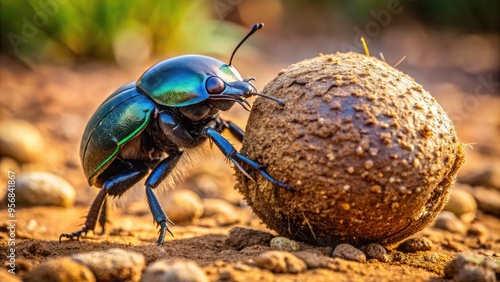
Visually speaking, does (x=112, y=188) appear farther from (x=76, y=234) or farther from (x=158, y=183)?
(x=76, y=234)

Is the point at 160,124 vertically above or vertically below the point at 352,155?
above

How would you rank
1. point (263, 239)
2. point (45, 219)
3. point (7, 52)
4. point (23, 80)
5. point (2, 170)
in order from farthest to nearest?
point (7, 52), point (23, 80), point (2, 170), point (45, 219), point (263, 239)

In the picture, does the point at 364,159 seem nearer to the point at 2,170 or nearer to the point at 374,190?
the point at 374,190

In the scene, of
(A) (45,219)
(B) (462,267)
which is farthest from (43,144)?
(B) (462,267)

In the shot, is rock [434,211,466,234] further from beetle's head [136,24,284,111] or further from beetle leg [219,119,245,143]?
A: beetle's head [136,24,284,111]

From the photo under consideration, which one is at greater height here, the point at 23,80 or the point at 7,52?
the point at 7,52

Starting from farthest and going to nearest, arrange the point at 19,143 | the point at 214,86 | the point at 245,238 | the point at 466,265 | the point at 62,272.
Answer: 1. the point at 19,143
2. the point at 245,238
3. the point at 214,86
4. the point at 466,265
5. the point at 62,272

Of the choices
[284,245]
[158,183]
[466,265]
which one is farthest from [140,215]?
[466,265]

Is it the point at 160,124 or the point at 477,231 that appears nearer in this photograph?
the point at 160,124
